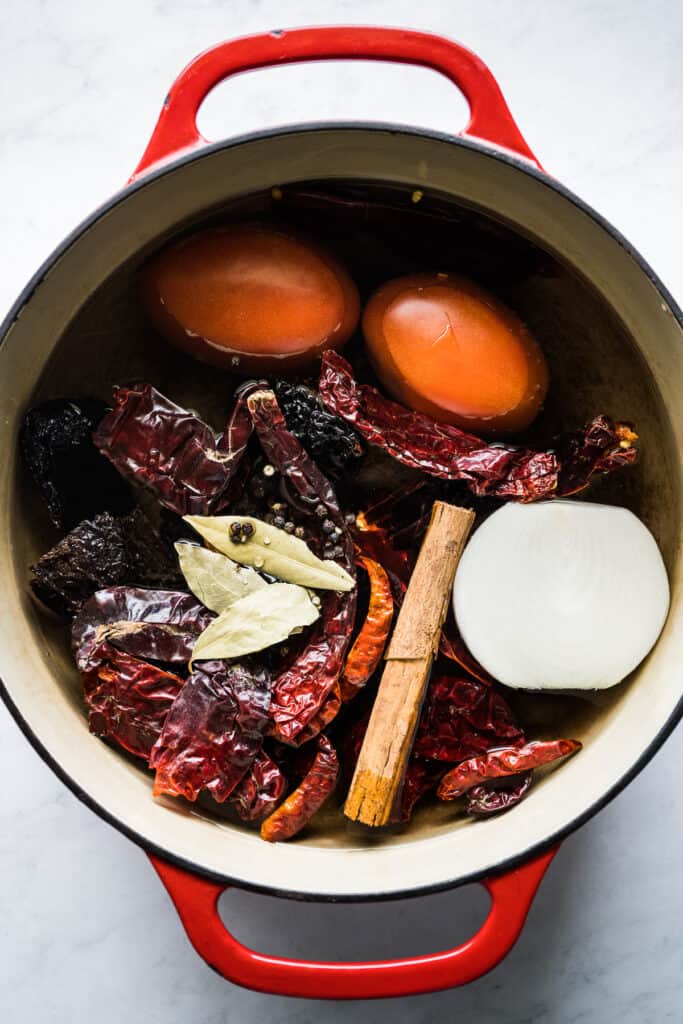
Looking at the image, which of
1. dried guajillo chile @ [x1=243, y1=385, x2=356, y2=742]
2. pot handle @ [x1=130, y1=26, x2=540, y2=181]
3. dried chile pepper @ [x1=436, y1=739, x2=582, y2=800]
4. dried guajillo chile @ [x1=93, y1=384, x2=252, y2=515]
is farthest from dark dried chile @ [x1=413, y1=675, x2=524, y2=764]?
pot handle @ [x1=130, y1=26, x2=540, y2=181]

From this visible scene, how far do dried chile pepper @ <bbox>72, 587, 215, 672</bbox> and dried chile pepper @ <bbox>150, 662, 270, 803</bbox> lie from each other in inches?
1.8

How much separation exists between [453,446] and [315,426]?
16cm

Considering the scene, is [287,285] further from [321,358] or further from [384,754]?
[384,754]

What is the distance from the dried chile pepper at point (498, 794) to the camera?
951 mm

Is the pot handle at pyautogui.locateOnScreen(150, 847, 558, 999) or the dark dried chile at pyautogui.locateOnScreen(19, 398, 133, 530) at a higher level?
the dark dried chile at pyautogui.locateOnScreen(19, 398, 133, 530)

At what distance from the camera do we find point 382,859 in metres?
0.93

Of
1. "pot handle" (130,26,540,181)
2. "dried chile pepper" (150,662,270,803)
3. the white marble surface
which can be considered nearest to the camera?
"pot handle" (130,26,540,181)

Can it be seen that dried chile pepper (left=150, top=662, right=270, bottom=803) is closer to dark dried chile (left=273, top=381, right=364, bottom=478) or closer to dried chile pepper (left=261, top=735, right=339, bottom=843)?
dried chile pepper (left=261, top=735, right=339, bottom=843)

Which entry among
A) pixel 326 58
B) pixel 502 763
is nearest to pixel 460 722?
pixel 502 763

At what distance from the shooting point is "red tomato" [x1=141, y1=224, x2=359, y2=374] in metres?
0.95

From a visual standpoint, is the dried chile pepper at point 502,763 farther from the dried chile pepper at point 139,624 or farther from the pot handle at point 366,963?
the dried chile pepper at point 139,624

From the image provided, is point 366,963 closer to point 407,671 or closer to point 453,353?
point 407,671

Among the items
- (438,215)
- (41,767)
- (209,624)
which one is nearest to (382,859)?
(209,624)

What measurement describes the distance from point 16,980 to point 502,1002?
24.4 inches
